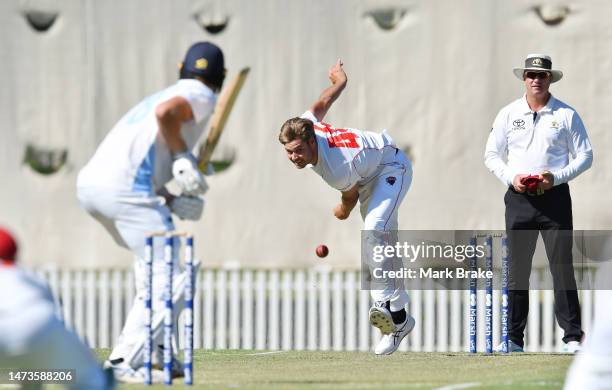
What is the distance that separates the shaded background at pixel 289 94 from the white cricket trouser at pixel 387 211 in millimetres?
7524

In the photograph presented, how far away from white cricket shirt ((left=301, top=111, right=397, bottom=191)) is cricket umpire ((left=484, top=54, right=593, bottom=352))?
42.9 inches

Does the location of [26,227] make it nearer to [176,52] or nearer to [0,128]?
[0,128]

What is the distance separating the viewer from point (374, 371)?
31.2 feet

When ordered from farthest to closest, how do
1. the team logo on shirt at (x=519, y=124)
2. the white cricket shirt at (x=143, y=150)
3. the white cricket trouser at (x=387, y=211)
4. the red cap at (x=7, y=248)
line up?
1. the team logo on shirt at (x=519, y=124)
2. the white cricket trouser at (x=387, y=211)
3. the white cricket shirt at (x=143, y=150)
4. the red cap at (x=7, y=248)

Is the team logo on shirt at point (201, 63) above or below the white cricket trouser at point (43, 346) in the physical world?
above

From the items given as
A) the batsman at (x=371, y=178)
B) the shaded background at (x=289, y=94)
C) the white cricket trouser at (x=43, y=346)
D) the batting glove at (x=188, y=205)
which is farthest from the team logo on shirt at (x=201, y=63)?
the shaded background at (x=289, y=94)

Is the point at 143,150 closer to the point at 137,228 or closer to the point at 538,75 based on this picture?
the point at 137,228

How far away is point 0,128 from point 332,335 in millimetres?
5340

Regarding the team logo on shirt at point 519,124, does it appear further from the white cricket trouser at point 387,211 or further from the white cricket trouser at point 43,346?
the white cricket trouser at point 43,346

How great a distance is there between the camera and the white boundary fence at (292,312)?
17.7m

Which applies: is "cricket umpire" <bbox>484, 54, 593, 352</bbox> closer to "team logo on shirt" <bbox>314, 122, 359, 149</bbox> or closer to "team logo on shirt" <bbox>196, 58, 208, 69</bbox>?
"team logo on shirt" <bbox>314, 122, 359, 149</bbox>

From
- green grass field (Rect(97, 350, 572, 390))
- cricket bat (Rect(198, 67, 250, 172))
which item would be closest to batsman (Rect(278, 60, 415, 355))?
green grass field (Rect(97, 350, 572, 390))

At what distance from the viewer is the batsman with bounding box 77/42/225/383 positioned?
329 inches

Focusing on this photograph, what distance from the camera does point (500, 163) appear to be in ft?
37.3
